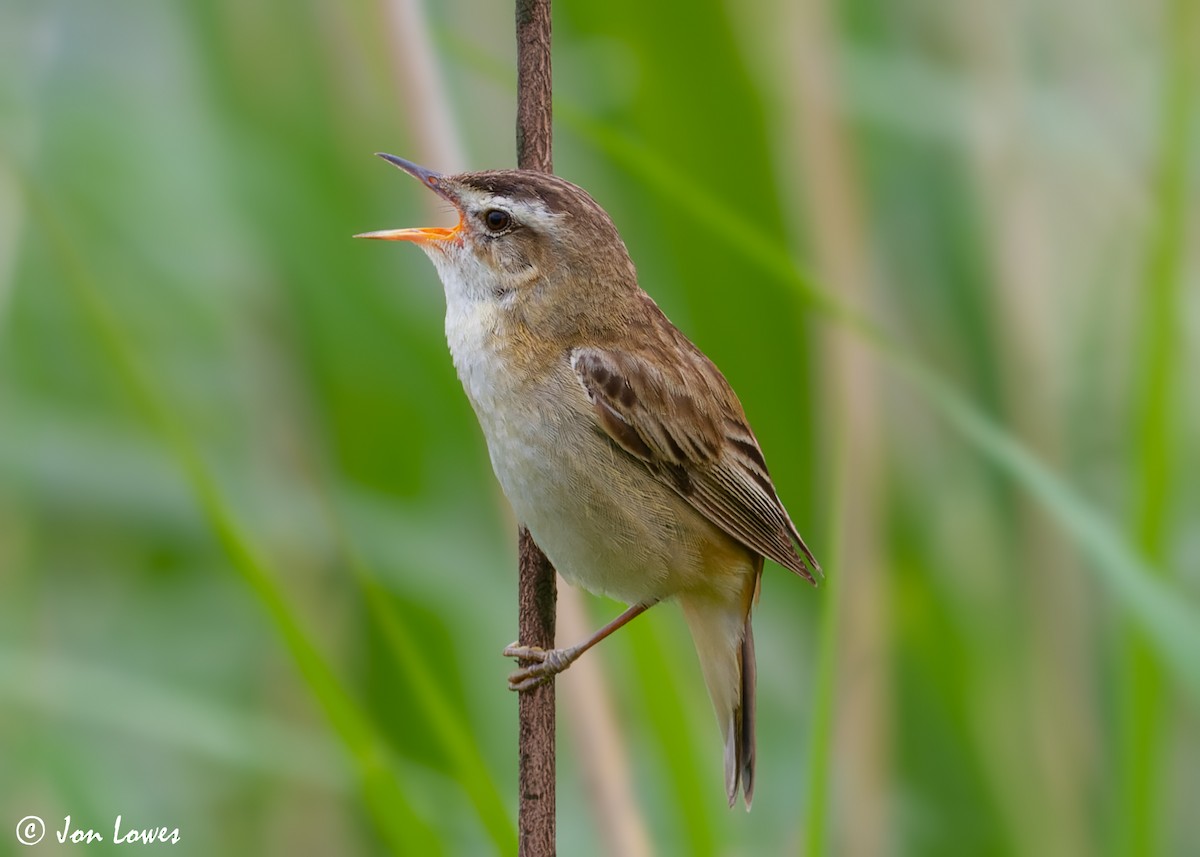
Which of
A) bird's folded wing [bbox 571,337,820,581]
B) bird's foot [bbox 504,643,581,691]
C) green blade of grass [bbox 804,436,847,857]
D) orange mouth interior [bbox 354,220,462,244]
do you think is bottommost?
green blade of grass [bbox 804,436,847,857]

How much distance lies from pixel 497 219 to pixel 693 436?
0.63 meters

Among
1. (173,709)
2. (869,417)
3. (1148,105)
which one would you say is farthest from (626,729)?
(1148,105)

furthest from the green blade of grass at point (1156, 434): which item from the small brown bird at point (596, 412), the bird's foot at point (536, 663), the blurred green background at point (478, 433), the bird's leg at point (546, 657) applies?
the bird's foot at point (536, 663)

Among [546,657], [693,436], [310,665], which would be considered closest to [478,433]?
[693,436]

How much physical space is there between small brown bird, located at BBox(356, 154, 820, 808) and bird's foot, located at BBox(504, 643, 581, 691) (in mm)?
17

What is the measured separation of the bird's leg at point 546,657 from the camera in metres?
2.72

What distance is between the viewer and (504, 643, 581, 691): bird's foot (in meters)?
2.68

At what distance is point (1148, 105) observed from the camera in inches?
189

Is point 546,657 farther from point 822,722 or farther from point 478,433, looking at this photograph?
point 478,433

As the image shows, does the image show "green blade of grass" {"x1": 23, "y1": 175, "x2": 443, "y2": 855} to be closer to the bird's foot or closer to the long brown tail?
the bird's foot

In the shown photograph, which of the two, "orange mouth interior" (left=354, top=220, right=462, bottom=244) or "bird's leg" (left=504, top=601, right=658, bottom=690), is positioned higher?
"orange mouth interior" (left=354, top=220, right=462, bottom=244)

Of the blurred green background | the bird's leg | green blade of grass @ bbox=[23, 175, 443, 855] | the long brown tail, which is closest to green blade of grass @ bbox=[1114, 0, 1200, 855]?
the blurred green background

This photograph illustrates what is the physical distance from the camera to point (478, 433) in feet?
12.8

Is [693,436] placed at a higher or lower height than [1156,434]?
higher
